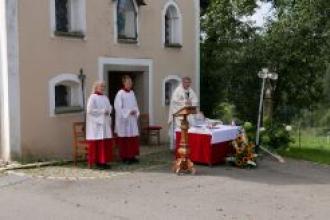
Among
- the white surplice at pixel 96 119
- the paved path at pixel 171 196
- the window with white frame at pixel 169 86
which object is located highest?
the window with white frame at pixel 169 86

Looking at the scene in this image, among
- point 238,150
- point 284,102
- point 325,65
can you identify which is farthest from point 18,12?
point 284,102

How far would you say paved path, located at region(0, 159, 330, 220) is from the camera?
851cm

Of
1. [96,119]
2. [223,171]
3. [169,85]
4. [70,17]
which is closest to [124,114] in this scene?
[96,119]

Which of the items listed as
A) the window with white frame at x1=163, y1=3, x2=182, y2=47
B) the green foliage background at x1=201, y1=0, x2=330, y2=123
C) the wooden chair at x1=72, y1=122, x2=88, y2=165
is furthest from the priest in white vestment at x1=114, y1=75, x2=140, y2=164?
the green foliage background at x1=201, y1=0, x2=330, y2=123

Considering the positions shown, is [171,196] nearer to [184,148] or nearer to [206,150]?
[184,148]

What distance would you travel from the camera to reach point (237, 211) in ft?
28.7

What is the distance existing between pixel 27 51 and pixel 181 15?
6264 mm

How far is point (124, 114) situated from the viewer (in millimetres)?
12750

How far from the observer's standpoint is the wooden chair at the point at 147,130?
16188mm

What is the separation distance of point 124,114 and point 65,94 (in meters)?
1.85

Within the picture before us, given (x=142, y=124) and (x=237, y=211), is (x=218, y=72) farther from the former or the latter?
(x=237, y=211)

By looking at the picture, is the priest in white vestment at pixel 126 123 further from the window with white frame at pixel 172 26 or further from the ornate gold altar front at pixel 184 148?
the window with white frame at pixel 172 26

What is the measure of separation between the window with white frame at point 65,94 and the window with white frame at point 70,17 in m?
1.02

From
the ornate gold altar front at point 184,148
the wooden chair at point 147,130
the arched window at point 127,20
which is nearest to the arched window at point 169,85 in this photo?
the wooden chair at point 147,130
